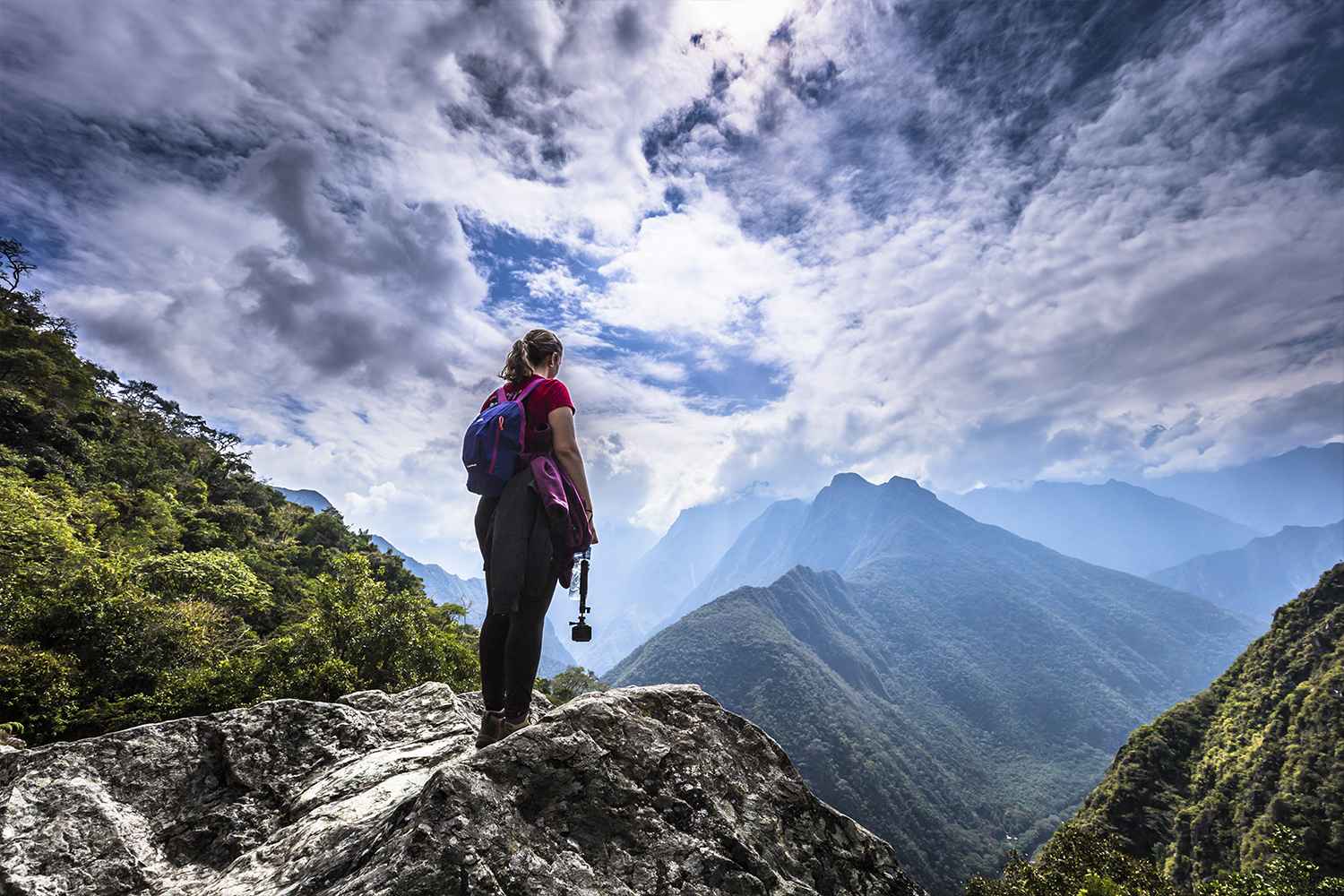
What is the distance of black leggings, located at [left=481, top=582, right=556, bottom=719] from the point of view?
4.34m

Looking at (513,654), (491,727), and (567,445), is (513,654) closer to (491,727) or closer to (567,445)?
(491,727)

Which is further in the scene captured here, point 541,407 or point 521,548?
point 541,407

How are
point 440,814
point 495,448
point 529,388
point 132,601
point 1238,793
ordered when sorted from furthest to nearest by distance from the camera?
point 1238,793 → point 132,601 → point 529,388 → point 495,448 → point 440,814

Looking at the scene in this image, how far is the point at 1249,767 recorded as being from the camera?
64.3 meters

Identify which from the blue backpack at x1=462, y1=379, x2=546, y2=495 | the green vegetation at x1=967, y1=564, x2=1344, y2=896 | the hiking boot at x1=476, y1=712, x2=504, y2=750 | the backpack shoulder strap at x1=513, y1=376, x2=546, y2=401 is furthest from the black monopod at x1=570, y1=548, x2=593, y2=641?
the green vegetation at x1=967, y1=564, x2=1344, y2=896

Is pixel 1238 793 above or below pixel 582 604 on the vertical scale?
below

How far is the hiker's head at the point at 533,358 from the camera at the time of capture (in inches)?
188

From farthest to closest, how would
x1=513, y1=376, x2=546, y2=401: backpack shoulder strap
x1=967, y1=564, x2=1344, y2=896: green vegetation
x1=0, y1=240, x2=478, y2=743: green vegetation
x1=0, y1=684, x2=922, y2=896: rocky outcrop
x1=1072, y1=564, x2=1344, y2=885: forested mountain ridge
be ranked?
1. x1=1072, y1=564, x2=1344, y2=885: forested mountain ridge
2. x1=967, y1=564, x2=1344, y2=896: green vegetation
3. x1=0, y1=240, x2=478, y2=743: green vegetation
4. x1=513, y1=376, x2=546, y2=401: backpack shoulder strap
5. x1=0, y1=684, x2=922, y2=896: rocky outcrop

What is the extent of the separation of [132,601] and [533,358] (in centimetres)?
825

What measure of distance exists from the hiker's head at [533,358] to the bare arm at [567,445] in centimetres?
53

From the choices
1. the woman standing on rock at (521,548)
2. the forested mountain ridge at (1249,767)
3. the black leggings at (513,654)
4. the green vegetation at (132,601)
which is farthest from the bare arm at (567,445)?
the forested mountain ridge at (1249,767)

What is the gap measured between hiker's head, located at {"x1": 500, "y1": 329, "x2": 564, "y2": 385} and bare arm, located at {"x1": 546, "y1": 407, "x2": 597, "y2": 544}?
531 mm

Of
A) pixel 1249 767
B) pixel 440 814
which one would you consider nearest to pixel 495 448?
pixel 440 814

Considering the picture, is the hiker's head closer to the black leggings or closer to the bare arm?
the bare arm
